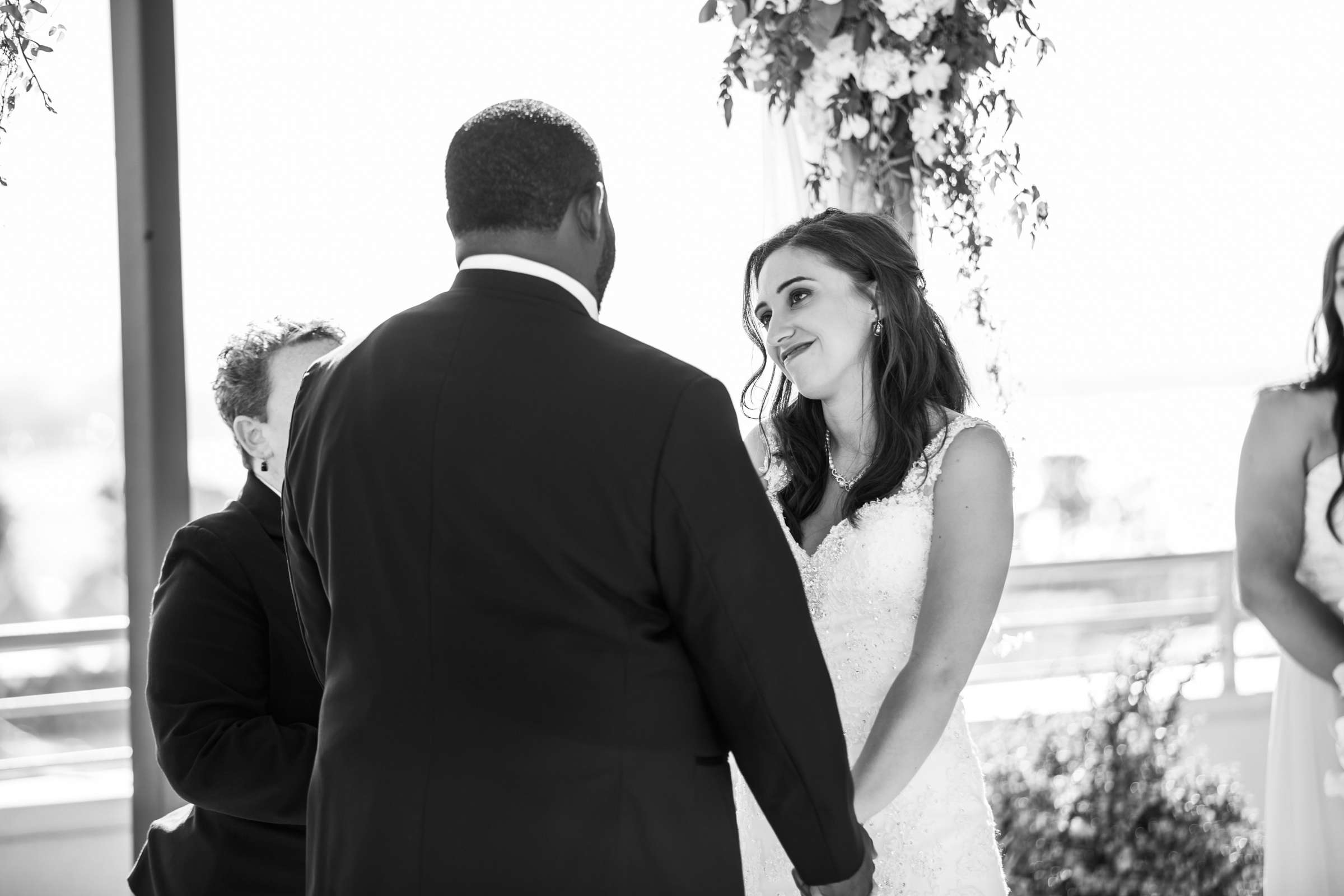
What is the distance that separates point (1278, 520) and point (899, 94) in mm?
1193

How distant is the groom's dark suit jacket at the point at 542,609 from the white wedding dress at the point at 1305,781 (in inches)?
52.9

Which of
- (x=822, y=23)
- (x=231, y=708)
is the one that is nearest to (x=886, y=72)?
(x=822, y=23)

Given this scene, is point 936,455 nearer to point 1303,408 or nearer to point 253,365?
point 1303,408

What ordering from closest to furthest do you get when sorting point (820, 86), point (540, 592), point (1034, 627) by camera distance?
point (540, 592) < point (820, 86) < point (1034, 627)

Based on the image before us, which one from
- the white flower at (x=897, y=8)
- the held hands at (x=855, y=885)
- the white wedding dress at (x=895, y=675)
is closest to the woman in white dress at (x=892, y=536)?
the white wedding dress at (x=895, y=675)

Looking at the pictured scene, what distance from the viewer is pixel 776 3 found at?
103 inches

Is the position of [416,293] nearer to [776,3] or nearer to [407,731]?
[776,3]

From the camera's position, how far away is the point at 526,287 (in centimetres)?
131

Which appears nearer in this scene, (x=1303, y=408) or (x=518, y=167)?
(x=518, y=167)

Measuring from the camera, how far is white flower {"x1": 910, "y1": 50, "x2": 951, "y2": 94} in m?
2.66

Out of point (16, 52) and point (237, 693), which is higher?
point (16, 52)

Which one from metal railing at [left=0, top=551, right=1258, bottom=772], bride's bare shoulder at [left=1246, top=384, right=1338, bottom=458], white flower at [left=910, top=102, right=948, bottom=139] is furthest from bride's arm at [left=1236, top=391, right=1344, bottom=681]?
metal railing at [left=0, top=551, right=1258, bottom=772]

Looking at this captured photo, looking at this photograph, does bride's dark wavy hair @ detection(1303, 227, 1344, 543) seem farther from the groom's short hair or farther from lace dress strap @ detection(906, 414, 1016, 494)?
the groom's short hair

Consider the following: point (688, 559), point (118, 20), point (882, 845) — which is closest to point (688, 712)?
point (688, 559)
